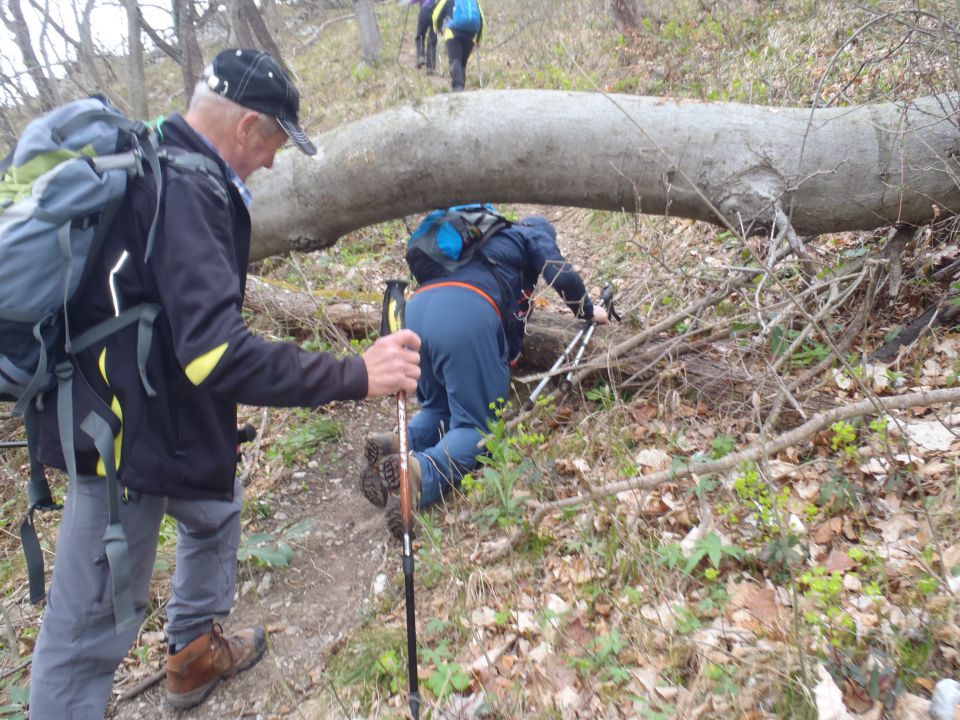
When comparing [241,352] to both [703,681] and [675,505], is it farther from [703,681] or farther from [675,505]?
[675,505]

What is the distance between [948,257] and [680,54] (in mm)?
6240

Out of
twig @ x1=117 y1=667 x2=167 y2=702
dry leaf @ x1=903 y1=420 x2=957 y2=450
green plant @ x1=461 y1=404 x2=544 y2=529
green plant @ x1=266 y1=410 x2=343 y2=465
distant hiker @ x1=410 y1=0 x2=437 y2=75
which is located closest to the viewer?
dry leaf @ x1=903 y1=420 x2=957 y2=450

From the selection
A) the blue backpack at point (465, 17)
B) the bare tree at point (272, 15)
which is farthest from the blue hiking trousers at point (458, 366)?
the bare tree at point (272, 15)

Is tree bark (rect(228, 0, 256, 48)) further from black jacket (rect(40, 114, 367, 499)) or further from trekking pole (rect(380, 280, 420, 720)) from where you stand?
black jacket (rect(40, 114, 367, 499))

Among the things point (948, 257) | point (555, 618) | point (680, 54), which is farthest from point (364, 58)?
point (555, 618)

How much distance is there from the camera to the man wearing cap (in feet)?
6.56

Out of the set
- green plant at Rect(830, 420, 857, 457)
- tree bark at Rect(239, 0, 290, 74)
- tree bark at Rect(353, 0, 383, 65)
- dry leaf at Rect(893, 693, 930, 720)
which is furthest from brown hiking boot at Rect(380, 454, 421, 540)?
tree bark at Rect(353, 0, 383, 65)

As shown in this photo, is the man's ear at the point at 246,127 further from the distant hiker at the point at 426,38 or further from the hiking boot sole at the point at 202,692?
the distant hiker at the point at 426,38

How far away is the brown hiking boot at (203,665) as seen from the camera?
289 centimetres

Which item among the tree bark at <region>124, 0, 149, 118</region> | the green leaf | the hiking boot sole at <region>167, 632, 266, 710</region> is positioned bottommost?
the hiking boot sole at <region>167, 632, 266, 710</region>

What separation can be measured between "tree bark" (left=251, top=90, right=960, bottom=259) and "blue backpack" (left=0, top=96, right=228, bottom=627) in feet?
5.69

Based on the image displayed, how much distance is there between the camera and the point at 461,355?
3.77 meters

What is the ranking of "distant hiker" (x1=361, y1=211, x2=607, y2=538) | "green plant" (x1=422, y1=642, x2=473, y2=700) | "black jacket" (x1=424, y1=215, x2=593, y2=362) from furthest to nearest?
"black jacket" (x1=424, y1=215, x2=593, y2=362), "distant hiker" (x1=361, y1=211, x2=607, y2=538), "green plant" (x1=422, y1=642, x2=473, y2=700)

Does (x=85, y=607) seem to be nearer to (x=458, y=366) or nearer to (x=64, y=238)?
(x=64, y=238)
